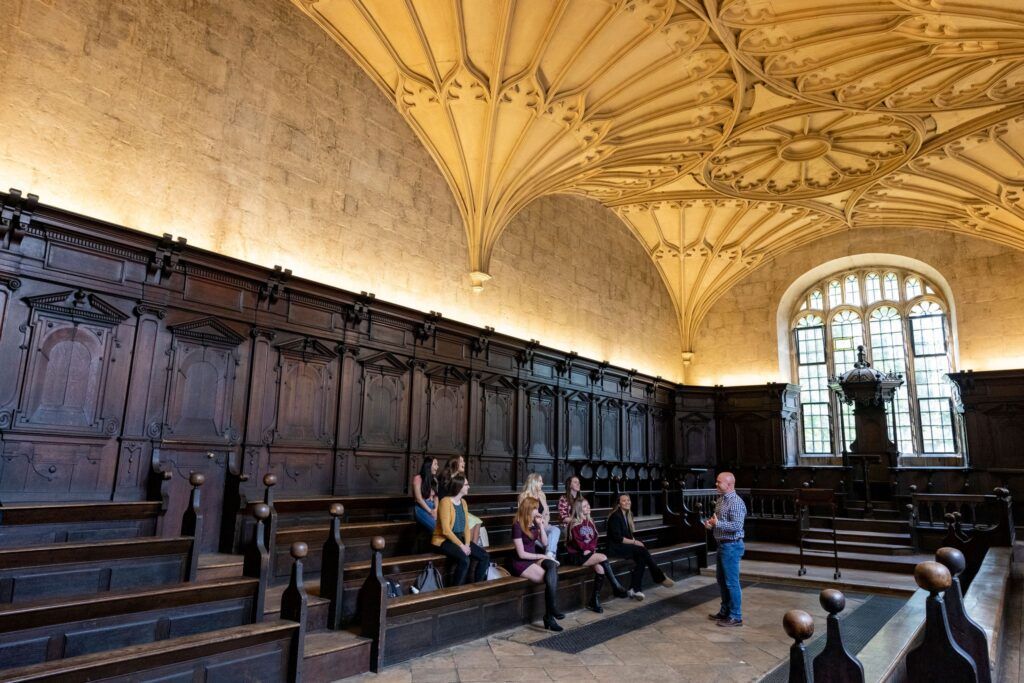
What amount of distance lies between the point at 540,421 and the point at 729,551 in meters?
5.81

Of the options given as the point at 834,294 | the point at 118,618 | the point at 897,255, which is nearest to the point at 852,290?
the point at 834,294

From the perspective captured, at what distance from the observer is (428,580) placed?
21.0 feet

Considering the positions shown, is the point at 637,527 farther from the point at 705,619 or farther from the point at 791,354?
the point at 791,354

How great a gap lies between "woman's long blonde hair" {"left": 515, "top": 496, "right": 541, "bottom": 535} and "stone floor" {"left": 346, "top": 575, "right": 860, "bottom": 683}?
1.04 metres

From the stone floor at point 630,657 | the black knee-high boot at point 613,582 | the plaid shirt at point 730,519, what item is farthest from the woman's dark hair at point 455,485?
the plaid shirt at point 730,519

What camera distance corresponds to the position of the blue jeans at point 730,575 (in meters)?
7.23

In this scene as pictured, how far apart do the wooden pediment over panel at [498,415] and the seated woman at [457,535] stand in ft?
13.8

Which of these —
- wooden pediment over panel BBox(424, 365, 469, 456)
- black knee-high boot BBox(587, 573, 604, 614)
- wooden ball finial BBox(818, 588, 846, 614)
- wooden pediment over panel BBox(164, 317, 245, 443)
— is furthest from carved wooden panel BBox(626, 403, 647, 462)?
wooden ball finial BBox(818, 588, 846, 614)

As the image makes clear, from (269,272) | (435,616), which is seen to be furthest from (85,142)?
(435,616)

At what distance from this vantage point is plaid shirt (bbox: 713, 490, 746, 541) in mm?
7242

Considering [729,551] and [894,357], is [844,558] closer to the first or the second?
[729,551]

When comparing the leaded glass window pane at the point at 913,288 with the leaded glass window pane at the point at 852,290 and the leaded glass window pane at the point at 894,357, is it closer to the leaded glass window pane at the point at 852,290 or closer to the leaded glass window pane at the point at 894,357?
the leaded glass window pane at the point at 894,357

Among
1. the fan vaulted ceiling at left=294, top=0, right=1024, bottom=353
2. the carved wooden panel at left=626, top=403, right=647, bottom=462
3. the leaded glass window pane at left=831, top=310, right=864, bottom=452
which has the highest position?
the fan vaulted ceiling at left=294, top=0, right=1024, bottom=353

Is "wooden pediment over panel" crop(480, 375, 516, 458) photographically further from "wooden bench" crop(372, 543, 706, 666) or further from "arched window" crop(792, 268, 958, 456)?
"arched window" crop(792, 268, 958, 456)
